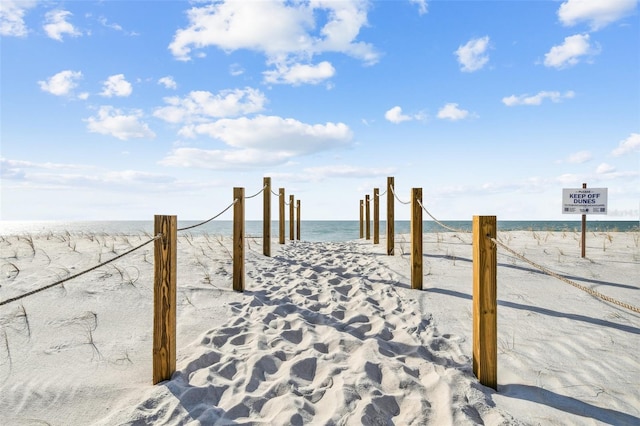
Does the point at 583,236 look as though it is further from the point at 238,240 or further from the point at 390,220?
the point at 238,240

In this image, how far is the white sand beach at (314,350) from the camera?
2559 millimetres

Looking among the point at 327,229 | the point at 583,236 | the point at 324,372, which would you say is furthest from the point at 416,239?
the point at 327,229

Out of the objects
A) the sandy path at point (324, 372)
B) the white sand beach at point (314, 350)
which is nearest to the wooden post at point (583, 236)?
the white sand beach at point (314, 350)

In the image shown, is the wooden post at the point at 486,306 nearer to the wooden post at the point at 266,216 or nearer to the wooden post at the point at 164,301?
the wooden post at the point at 164,301

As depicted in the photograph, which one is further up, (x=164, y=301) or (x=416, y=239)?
(x=416, y=239)

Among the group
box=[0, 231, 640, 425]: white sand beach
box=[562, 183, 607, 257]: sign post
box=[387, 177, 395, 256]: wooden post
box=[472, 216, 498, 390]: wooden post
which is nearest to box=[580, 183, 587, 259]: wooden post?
box=[562, 183, 607, 257]: sign post

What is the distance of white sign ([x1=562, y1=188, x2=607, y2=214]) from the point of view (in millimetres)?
7336

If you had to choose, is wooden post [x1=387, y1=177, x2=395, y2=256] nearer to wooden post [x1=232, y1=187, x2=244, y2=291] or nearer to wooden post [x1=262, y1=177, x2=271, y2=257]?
wooden post [x1=262, y1=177, x2=271, y2=257]

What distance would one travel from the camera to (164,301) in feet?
9.48

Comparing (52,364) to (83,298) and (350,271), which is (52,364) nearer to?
(83,298)

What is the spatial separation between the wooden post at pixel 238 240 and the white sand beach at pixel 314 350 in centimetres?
19

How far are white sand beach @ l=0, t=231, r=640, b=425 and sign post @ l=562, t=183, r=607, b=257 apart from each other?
155cm

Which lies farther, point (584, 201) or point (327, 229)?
point (327, 229)

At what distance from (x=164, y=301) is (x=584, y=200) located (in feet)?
25.5
